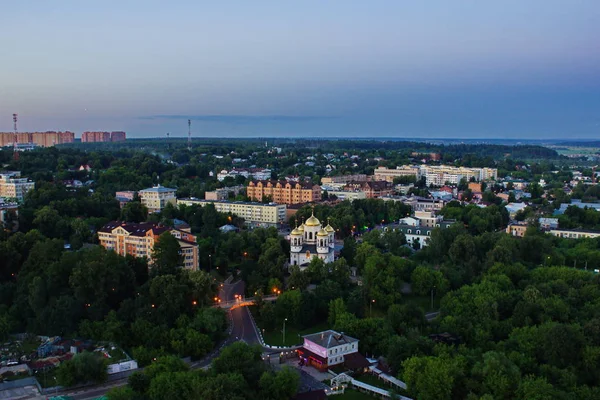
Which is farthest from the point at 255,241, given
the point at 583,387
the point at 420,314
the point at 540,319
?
the point at 583,387

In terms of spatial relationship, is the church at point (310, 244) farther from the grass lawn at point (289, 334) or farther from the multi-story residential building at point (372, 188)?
the multi-story residential building at point (372, 188)

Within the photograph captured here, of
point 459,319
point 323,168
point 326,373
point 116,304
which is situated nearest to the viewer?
point 326,373

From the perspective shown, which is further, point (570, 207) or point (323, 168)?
point (323, 168)

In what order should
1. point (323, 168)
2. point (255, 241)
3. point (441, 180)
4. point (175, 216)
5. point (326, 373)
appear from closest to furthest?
1. point (326, 373)
2. point (255, 241)
3. point (175, 216)
4. point (441, 180)
5. point (323, 168)

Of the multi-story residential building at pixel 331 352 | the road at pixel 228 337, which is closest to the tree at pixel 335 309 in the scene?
the multi-story residential building at pixel 331 352

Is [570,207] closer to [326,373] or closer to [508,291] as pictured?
[508,291]

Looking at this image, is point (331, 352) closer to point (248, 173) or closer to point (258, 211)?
point (258, 211)

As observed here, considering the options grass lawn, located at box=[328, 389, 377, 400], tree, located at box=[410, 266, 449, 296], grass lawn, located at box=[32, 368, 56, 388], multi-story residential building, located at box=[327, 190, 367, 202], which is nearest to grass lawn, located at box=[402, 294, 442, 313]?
tree, located at box=[410, 266, 449, 296]
